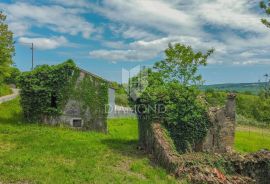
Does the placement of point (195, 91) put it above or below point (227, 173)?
above

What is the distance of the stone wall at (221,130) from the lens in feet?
55.8

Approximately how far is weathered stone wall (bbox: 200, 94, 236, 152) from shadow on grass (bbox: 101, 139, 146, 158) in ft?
10.5

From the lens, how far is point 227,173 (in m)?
14.4

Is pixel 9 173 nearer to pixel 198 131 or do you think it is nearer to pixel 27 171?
pixel 27 171

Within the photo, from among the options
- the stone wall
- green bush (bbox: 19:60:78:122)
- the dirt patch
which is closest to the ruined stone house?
green bush (bbox: 19:60:78:122)

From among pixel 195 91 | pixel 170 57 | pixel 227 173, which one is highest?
pixel 170 57

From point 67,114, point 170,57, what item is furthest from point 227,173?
point 170,57

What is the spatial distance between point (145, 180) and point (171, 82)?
7.30m

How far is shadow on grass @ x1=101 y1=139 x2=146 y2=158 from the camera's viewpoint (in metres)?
16.2

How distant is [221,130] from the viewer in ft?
57.1

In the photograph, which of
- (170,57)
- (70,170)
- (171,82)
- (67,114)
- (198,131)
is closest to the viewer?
(70,170)

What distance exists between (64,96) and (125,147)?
10.3 metres

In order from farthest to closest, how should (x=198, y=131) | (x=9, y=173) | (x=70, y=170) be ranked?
(x=198, y=131) < (x=70, y=170) < (x=9, y=173)

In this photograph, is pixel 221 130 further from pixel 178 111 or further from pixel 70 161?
pixel 70 161
